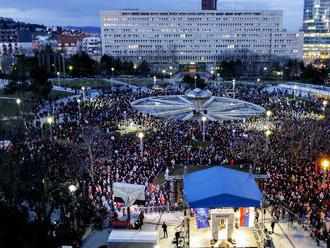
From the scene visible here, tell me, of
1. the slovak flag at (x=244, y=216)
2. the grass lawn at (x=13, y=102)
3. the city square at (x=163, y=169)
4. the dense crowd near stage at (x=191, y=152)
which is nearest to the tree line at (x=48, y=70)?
the city square at (x=163, y=169)

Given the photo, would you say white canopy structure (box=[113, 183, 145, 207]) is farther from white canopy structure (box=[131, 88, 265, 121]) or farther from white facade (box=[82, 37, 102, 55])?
white facade (box=[82, 37, 102, 55])

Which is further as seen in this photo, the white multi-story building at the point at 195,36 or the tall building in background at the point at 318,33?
the tall building in background at the point at 318,33

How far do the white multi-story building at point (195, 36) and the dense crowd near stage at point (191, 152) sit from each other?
286ft

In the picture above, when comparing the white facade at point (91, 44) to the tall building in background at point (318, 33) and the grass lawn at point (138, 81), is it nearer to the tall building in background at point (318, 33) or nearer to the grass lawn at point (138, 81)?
the grass lawn at point (138, 81)

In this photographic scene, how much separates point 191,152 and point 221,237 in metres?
12.9

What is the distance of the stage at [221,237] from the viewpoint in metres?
14.8

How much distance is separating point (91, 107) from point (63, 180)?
79.0 ft

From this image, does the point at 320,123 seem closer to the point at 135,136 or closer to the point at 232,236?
the point at 135,136

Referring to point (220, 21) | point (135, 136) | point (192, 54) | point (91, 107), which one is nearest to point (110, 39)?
point (192, 54)

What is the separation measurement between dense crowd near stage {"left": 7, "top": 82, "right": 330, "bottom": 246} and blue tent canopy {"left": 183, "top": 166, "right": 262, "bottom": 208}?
11.7 ft

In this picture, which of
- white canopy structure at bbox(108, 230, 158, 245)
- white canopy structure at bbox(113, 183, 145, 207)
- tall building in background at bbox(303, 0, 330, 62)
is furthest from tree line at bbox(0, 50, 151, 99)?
tall building in background at bbox(303, 0, 330, 62)

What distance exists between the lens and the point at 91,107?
1683 inches

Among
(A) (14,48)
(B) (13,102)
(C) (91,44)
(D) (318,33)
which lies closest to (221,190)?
(B) (13,102)

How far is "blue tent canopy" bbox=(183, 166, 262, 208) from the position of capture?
47.2ft
